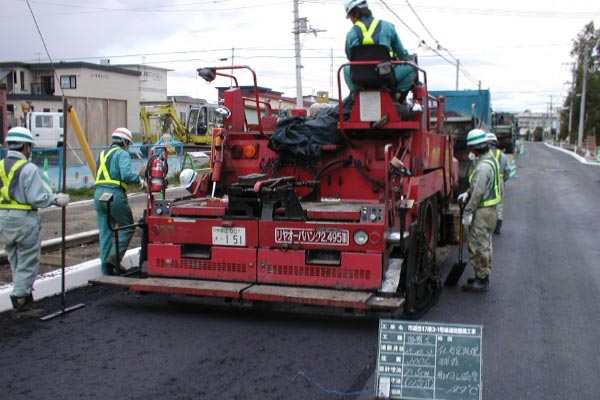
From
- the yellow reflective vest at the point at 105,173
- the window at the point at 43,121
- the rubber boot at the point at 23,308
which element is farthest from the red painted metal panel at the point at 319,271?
the window at the point at 43,121

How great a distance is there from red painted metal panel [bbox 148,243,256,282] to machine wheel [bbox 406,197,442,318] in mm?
1520

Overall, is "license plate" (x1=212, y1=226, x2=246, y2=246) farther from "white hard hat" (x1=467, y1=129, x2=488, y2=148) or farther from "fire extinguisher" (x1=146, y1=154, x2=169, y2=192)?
"white hard hat" (x1=467, y1=129, x2=488, y2=148)

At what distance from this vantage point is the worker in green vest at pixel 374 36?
7020 mm

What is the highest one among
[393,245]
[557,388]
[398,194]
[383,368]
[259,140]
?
[259,140]

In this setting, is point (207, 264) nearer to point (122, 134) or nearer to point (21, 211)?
point (21, 211)

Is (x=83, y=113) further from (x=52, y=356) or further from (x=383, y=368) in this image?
(x=383, y=368)

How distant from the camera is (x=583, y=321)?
6.34 metres

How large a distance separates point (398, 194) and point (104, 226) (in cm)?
348

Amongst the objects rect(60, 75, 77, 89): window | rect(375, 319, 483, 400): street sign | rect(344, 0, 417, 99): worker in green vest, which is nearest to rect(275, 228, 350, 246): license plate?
rect(375, 319, 483, 400): street sign

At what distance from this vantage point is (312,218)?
594 centimetres

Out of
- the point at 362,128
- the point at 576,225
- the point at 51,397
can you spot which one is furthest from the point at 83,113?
the point at 51,397

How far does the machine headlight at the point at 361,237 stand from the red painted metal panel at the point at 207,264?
997 mm

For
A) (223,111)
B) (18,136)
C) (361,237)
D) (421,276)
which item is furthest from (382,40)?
(18,136)

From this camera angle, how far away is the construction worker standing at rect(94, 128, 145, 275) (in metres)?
7.34
